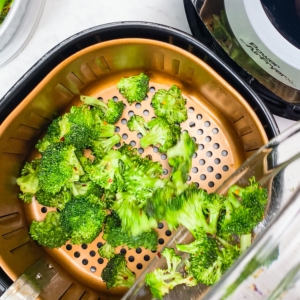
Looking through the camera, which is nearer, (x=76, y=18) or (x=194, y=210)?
(x=194, y=210)

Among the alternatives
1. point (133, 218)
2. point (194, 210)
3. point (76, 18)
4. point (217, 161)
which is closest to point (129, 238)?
point (133, 218)

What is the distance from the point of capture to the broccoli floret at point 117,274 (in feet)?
3.01

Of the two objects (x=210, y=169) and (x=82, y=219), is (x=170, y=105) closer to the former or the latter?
(x=210, y=169)

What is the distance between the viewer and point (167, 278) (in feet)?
2.80

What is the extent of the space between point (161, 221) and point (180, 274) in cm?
13

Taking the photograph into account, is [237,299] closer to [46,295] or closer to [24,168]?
[46,295]

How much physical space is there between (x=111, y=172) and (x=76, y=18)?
35 cm

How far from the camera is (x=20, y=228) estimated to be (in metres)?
0.94

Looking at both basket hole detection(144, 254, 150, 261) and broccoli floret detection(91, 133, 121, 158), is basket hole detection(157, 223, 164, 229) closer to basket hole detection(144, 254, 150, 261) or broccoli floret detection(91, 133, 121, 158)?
basket hole detection(144, 254, 150, 261)

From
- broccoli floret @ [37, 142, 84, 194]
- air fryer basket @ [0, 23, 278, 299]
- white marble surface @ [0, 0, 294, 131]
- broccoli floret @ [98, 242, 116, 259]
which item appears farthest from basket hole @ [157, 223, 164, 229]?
white marble surface @ [0, 0, 294, 131]

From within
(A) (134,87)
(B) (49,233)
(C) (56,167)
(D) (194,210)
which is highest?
(A) (134,87)

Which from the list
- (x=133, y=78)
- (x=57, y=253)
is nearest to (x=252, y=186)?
(x=133, y=78)

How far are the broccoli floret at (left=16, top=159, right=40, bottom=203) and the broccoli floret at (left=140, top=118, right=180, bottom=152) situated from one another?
23 centimetres

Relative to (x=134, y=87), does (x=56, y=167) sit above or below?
below
